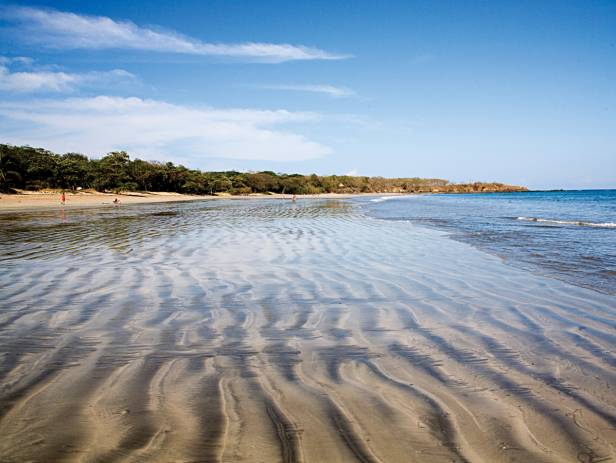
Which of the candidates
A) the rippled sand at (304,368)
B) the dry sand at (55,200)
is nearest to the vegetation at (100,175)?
the dry sand at (55,200)

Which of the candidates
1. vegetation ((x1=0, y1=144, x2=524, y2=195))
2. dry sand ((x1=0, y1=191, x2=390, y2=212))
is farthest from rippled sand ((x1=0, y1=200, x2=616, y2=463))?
vegetation ((x1=0, y1=144, x2=524, y2=195))

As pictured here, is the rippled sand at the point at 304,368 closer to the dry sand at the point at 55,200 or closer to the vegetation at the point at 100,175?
the dry sand at the point at 55,200

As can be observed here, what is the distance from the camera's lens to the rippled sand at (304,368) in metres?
2.19

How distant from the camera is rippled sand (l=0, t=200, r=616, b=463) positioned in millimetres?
2186

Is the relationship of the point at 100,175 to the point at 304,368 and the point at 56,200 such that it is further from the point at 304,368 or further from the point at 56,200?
the point at 304,368

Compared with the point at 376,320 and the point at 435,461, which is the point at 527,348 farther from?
the point at 435,461

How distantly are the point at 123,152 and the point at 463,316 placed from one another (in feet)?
268

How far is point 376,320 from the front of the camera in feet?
14.8

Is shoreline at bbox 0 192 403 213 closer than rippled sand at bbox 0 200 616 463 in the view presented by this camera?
No

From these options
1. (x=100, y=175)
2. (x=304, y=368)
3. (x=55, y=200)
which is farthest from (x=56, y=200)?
(x=304, y=368)

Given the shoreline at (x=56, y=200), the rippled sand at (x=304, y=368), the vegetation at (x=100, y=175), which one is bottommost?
the rippled sand at (x=304, y=368)

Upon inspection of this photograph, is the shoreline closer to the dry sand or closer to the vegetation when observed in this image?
the dry sand

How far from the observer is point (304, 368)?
3.20 m

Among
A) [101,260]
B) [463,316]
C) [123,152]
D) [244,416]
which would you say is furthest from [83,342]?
[123,152]
